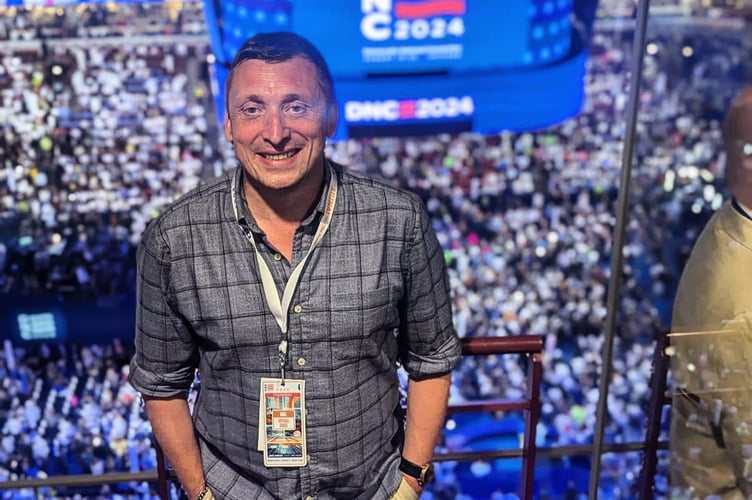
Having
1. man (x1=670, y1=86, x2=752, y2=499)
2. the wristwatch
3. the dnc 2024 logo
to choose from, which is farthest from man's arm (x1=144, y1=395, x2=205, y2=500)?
the dnc 2024 logo

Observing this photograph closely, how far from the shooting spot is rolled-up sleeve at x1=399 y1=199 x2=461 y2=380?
0.94 m

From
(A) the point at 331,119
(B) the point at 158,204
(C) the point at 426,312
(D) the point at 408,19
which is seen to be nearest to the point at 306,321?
(C) the point at 426,312

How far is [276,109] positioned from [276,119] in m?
0.01

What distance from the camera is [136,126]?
1543cm

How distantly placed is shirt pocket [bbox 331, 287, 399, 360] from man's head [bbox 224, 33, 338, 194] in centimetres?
18

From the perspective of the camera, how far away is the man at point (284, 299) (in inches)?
34.5

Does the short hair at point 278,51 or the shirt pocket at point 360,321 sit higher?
the short hair at point 278,51

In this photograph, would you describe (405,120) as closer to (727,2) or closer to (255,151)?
(727,2)

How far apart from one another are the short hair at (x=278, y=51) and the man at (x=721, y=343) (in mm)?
654

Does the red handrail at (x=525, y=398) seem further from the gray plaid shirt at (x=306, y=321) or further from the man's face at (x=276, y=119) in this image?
the man's face at (x=276, y=119)

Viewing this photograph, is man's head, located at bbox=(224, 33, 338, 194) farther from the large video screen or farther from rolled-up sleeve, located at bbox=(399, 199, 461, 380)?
the large video screen

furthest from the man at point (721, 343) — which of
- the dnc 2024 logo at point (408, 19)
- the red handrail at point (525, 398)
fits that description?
the dnc 2024 logo at point (408, 19)

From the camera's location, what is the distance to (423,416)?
1.03 meters

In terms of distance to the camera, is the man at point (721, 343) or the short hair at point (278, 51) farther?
the man at point (721, 343)
